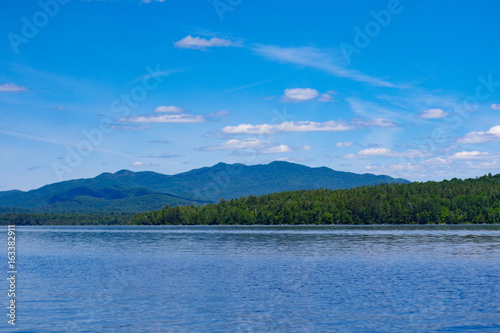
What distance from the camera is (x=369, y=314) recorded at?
40.4 meters

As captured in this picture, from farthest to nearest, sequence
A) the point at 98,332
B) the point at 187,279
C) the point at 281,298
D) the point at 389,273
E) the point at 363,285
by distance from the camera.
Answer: the point at 389,273
the point at 187,279
the point at 363,285
the point at 281,298
the point at 98,332

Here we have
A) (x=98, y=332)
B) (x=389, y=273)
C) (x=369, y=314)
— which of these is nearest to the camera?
(x=98, y=332)

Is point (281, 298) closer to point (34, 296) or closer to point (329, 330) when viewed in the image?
point (329, 330)

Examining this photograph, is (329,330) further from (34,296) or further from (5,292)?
(5,292)

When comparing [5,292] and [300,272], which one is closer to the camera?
[5,292]

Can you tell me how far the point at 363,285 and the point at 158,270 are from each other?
90.9 ft

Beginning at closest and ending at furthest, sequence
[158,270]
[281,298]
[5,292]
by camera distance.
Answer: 1. [281,298]
2. [5,292]
3. [158,270]

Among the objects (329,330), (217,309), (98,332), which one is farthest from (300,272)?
(98,332)

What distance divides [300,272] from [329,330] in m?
30.4

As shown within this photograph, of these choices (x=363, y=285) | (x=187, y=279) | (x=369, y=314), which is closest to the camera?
(x=369, y=314)

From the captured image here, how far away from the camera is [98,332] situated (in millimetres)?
35531

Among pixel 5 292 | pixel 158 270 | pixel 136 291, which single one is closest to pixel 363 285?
pixel 136 291

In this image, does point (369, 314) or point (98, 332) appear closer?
point (98, 332)

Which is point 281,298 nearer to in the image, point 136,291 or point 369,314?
point 369,314
